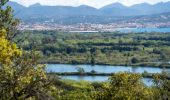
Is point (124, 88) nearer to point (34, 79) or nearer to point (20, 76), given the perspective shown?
point (34, 79)

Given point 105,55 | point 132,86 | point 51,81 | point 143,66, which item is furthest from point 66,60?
point 51,81

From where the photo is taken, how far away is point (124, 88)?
71.8 feet

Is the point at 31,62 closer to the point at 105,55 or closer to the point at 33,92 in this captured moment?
the point at 33,92

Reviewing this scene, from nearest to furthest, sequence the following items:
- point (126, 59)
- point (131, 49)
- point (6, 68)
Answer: point (6, 68)
point (126, 59)
point (131, 49)

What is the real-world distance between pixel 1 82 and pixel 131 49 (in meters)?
149

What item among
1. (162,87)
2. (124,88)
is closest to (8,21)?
(124,88)

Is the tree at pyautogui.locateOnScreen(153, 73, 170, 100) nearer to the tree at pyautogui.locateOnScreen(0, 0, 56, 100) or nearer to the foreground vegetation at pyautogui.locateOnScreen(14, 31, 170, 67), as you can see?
the tree at pyautogui.locateOnScreen(0, 0, 56, 100)

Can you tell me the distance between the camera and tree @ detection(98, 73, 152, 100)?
21797 mm

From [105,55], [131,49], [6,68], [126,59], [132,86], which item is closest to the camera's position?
[6,68]

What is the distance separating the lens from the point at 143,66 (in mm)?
124312

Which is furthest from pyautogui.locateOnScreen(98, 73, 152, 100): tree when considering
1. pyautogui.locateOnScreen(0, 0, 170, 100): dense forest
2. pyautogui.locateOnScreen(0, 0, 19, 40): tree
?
pyautogui.locateOnScreen(0, 0, 19, 40): tree

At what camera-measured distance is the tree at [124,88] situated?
858 inches

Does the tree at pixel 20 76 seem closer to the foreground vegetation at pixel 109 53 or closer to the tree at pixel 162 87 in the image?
the tree at pixel 162 87

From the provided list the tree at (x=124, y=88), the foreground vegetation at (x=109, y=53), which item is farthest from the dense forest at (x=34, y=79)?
the foreground vegetation at (x=109, y=53)
